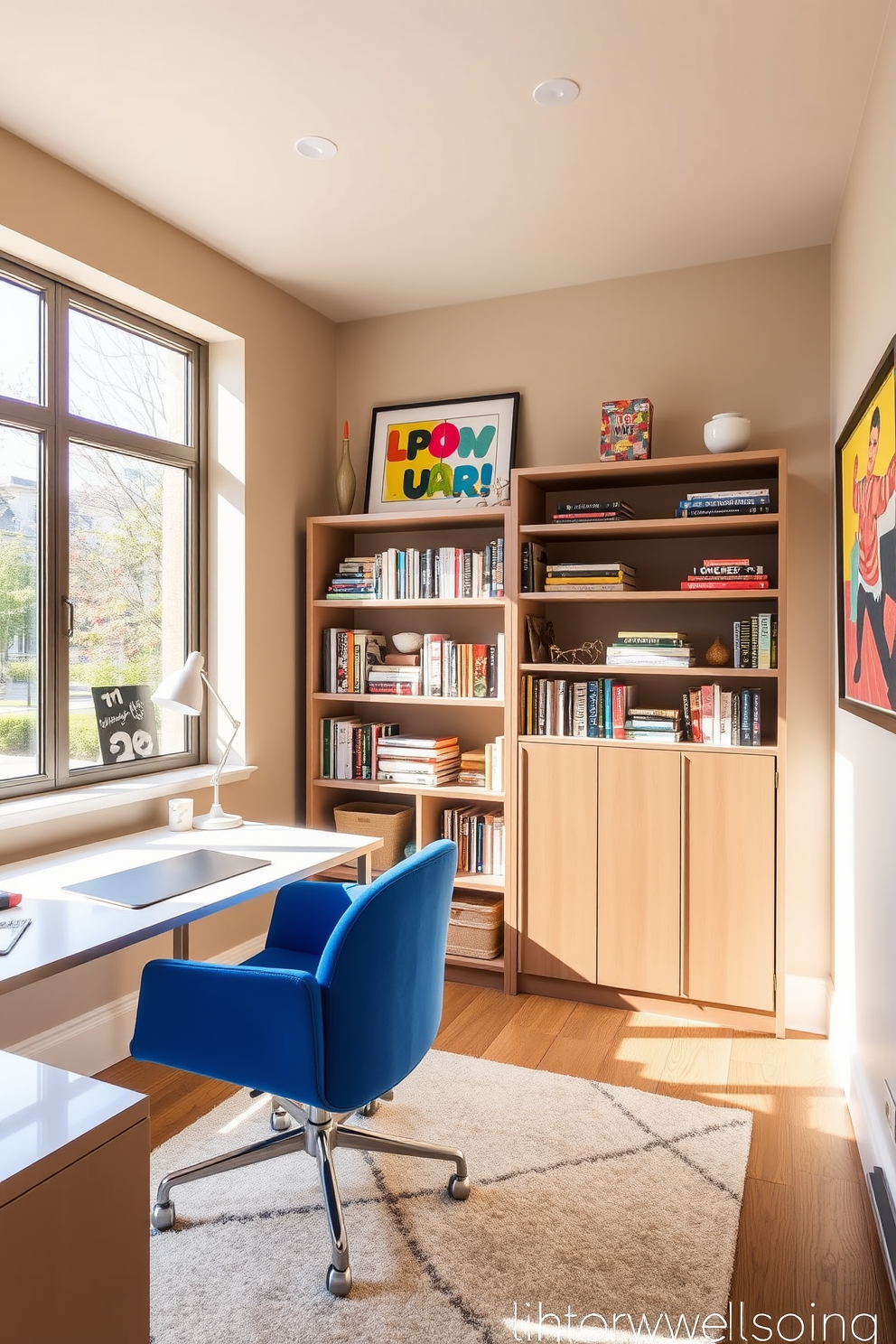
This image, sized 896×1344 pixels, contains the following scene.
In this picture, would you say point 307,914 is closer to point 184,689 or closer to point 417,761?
point 184,689

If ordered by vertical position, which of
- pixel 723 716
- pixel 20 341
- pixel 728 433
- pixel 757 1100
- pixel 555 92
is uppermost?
pixel 555 92

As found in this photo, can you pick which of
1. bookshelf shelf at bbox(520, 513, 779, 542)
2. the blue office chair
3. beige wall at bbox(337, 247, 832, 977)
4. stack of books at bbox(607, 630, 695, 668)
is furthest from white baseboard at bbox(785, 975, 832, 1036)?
the blue office chair

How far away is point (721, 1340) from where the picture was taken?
1.64 m

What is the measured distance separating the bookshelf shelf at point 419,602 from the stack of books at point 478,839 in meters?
0.83

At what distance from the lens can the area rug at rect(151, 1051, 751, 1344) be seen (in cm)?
169

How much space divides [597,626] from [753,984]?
138cm

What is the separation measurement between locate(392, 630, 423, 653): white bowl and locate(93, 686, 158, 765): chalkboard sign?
98cm

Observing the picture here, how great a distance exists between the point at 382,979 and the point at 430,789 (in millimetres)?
1634

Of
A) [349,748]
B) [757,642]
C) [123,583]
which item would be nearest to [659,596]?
[757,642]

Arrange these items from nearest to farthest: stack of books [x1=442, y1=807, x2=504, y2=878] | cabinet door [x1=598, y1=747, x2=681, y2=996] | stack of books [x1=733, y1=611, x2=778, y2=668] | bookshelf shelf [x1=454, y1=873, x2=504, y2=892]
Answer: stack of books [x1=733, y1=611, x2=778, y2=668], cabinet door [x1=598, y1=747, x2=681, y2=996], bookshelf shelf [x1=454, y1=873, x2=504, y2=892], stack of books [x1=442, y1=807, x2=504, y2=878]

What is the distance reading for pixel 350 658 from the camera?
3613 millimetres

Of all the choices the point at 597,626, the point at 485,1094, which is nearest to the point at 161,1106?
the point at 485,1094

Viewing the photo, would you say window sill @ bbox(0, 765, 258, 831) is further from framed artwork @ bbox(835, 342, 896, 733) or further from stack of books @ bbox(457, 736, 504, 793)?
framed artwork @ bbox(835, 342, 896, 733)

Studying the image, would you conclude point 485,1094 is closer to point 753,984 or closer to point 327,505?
point 753,984
